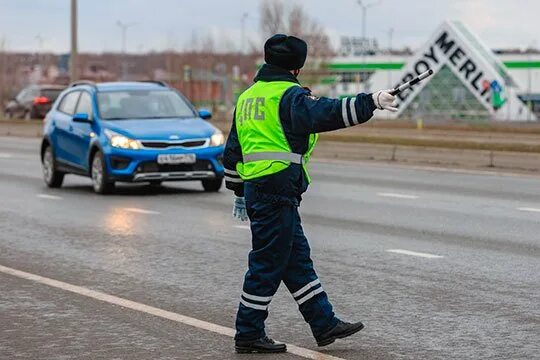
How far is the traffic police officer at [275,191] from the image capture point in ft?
23.7

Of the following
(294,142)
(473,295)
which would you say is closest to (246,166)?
(294,142)

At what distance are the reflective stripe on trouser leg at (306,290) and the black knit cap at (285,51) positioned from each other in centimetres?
78

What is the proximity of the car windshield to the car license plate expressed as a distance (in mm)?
1116

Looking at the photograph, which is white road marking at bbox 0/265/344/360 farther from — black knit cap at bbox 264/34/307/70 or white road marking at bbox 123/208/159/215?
white road marking at bbox 123/208/159/215

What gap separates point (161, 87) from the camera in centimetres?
2052

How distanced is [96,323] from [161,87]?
12.4 m

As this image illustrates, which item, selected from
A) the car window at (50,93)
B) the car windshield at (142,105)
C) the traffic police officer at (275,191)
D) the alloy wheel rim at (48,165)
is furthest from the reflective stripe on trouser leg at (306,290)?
the car window at (50,93)

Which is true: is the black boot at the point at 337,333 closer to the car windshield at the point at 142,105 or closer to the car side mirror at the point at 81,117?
the car side mirror at the point at 81,117

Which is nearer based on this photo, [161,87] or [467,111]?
[161,87]

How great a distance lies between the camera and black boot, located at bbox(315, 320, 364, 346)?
7.35 meters

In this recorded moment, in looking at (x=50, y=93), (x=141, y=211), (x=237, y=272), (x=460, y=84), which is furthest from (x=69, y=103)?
(x=460, y=84)

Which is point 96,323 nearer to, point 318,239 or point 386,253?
point 386,253

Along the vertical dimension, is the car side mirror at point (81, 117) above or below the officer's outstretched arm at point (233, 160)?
below

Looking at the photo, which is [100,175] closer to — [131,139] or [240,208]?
[131,139]
